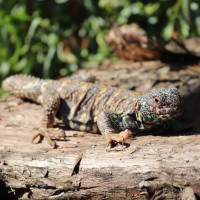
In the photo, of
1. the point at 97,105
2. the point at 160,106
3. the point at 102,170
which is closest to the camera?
the point at 102,170

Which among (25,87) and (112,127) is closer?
(112,127)

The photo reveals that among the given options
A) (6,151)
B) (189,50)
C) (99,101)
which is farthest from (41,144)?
(189,50)

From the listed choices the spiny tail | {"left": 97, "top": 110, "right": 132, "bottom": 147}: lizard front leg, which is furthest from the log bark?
the spiny tail

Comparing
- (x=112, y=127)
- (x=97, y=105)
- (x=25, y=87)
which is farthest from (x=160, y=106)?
(x=25, y=87)

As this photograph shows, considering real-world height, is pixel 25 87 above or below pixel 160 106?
above

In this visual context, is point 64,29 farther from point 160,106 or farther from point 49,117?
point 160,106

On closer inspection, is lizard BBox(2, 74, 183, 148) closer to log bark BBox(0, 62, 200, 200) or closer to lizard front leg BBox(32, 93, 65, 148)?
lizard front leg BBox(32, 93, 65, 148)
